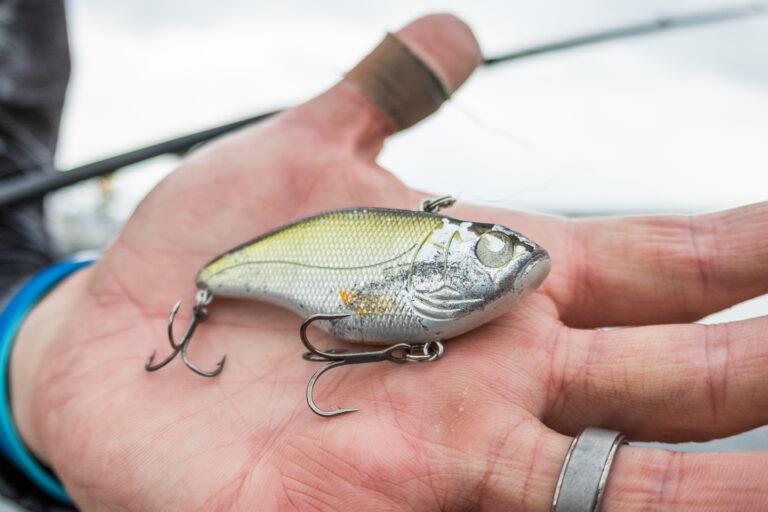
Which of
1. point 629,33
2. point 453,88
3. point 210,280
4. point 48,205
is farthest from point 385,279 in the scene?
point 48,205

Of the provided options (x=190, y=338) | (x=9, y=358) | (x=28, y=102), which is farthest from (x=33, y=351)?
(x=28, y=102)

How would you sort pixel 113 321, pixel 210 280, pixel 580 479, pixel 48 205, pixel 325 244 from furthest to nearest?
1. pixel 48 205
2. pixel 113 321
3. pixel 210 280
4. pixel 325 244
5. pixel 580 479

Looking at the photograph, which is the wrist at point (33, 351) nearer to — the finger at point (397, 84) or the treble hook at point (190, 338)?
the treble hook at point (190, 338)

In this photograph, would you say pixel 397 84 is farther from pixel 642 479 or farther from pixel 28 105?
pixel 28 105

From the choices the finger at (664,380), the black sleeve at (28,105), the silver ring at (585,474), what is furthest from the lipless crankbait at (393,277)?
the black sleeve at (28,105)

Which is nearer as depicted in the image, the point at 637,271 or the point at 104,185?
the point at 637,271

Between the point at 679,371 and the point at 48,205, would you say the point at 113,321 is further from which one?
the point at 48,205

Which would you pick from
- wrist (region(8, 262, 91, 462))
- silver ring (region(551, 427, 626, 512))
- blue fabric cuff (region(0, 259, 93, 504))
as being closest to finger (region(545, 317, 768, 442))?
silver ring (region(551, 427, 626, 512))
